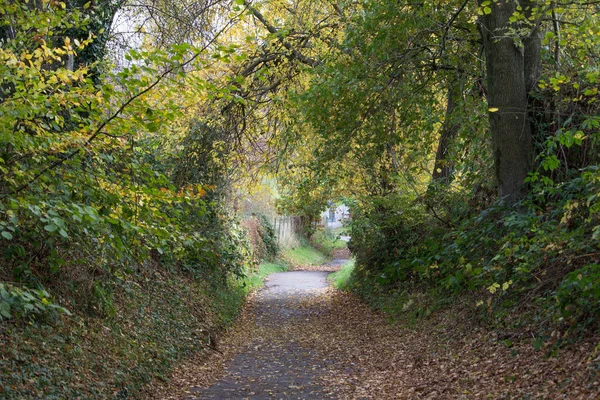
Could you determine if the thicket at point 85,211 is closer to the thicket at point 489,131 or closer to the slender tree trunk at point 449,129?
the thicket at point 489,131

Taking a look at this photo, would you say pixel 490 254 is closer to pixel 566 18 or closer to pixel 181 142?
pixel 566 18

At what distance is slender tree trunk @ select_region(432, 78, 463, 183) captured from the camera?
10773 mm

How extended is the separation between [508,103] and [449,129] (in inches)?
133

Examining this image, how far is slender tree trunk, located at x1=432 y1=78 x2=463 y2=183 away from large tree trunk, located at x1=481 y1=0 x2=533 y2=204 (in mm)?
1424

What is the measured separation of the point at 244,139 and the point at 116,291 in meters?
8.12

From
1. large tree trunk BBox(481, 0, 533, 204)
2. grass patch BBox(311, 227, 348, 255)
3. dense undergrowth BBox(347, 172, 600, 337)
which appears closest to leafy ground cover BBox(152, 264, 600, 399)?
dense undergrowth BBox(347, 172, 600, 337)

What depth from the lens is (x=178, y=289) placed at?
12.4m

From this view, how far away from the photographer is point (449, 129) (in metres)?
12.3

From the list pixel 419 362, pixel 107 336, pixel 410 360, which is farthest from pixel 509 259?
pixel 107 336

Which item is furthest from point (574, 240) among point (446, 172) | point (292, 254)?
point (292, 254)

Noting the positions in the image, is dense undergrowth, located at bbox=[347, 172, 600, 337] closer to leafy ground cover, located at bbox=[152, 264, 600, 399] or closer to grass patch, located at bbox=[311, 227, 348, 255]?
leafy ground cover, located at bbox=[152, 264, 600, 399]

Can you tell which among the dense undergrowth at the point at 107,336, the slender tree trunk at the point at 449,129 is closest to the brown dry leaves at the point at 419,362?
the dense undergrowth at the point at 107,336

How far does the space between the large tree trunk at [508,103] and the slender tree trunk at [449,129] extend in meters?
1.42

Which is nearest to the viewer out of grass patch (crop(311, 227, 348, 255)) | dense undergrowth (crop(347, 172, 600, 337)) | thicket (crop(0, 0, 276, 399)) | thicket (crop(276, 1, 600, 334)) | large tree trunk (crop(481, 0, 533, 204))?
thicket (crop(0, 0, 276, 399))
